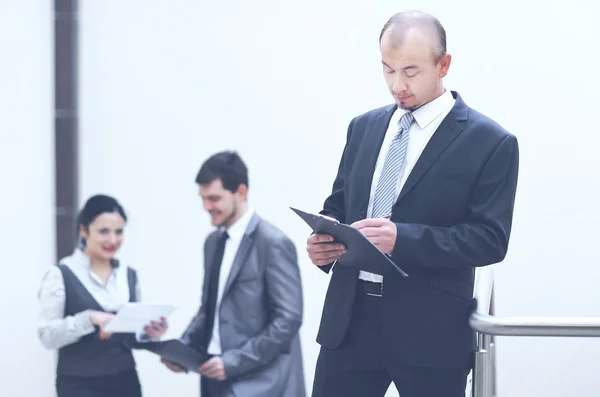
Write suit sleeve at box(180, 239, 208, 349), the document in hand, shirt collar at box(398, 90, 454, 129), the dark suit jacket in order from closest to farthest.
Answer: the document in hand, the dark suit jacket, shirt collar at box(398, 90, 454, 129), suit sleeve at box(180, 239, 208, 349)

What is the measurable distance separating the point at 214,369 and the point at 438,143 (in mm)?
1482

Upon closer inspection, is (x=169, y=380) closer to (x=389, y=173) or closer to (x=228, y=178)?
(x=228, y=178)

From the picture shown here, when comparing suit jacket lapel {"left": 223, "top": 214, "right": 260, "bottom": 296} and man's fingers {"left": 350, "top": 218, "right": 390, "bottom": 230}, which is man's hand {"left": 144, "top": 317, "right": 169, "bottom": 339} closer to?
suit jacket lapel {"left": 223, "top": 214, "right": 260, "bottom": 296}

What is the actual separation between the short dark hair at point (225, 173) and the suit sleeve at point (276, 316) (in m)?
0.31

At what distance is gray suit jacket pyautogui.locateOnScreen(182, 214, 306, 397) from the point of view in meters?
3.30

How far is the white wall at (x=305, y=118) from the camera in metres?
3.95

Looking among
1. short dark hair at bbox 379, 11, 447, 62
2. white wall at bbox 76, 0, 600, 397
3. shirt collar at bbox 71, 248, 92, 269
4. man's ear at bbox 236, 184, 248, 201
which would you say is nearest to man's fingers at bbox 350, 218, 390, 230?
short dark hair at bbox 379, 11, 447, 62

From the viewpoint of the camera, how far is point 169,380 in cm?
448

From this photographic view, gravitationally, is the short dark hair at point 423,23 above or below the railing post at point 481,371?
above

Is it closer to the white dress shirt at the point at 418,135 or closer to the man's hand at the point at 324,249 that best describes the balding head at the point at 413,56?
the white dress shirt at the point at 418,135

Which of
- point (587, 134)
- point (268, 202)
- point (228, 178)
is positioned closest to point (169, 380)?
point (268, 202)

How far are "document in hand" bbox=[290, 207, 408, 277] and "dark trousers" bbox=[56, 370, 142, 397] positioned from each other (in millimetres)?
1693

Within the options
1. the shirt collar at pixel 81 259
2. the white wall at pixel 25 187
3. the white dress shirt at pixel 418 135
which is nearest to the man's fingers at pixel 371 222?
the white dress shirt at pixel 418 135

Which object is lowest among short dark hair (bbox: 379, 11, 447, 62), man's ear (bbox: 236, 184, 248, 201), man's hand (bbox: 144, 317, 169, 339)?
man's hand (bbox: 144, 317, 169, 339)
